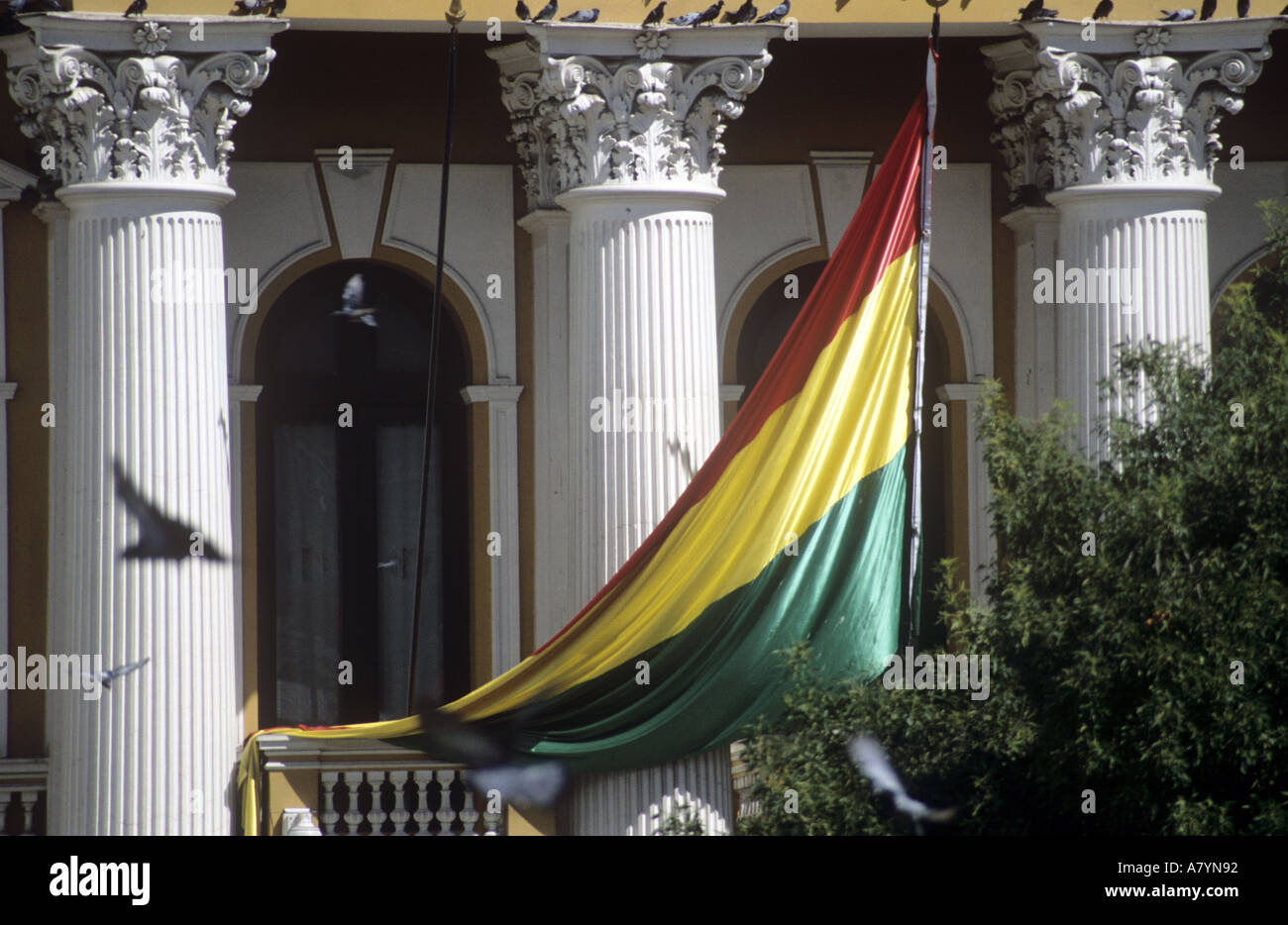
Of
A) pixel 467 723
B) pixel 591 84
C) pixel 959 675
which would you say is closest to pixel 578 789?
pixel 467 723

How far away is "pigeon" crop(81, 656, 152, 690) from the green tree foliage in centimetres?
486

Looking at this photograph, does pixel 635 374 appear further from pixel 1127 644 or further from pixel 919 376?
pixel 1127 644

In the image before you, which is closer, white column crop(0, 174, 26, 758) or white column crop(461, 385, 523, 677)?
white column crop(0, 174, 26, 758)

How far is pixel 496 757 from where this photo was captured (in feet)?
48.2

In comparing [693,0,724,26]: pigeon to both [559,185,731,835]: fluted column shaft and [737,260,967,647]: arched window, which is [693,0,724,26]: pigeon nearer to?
[559,185,731,835]: fluted column shaft

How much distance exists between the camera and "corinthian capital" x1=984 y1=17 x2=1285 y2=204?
1541cm

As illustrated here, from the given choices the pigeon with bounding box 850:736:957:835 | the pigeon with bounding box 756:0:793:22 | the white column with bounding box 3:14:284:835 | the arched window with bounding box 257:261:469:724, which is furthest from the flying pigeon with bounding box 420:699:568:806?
the pigeon with bounding box 756:0:793:22

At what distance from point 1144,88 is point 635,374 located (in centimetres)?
431

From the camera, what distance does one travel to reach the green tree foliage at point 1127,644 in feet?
34.0

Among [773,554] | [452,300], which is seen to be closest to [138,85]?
[452,300]

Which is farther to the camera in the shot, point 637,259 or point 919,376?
point 637,259

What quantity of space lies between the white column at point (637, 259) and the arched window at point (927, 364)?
2.84 m
